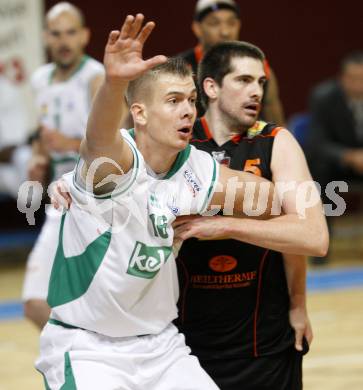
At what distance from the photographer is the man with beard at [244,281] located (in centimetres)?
415

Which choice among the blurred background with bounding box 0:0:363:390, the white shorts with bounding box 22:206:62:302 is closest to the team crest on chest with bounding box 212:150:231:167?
the white shorts with bounding box 22:206:62:302

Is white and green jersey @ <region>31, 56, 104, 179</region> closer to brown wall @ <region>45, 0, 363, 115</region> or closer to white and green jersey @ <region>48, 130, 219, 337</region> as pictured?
white and green jersey @ <region>48, 130, 219, 337</region>

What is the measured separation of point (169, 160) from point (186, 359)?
83 centimetres

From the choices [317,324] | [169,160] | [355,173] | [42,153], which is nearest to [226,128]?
[169,160]

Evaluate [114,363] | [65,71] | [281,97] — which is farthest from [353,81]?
Answer: [114,363]

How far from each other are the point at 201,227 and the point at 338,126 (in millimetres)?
6872

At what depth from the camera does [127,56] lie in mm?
3176

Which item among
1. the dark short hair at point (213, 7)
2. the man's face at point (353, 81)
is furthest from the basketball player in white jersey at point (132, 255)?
the man's face at point (353, 81)

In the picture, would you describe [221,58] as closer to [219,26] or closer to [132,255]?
[132,255]

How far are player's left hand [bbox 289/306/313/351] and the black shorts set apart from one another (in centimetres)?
10

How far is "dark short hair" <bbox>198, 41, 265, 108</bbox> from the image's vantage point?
4.33 metres

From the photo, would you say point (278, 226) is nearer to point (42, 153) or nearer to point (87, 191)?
point (87, 191)

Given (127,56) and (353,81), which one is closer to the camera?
(127,56)

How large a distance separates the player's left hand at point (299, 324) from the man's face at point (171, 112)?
103cm
